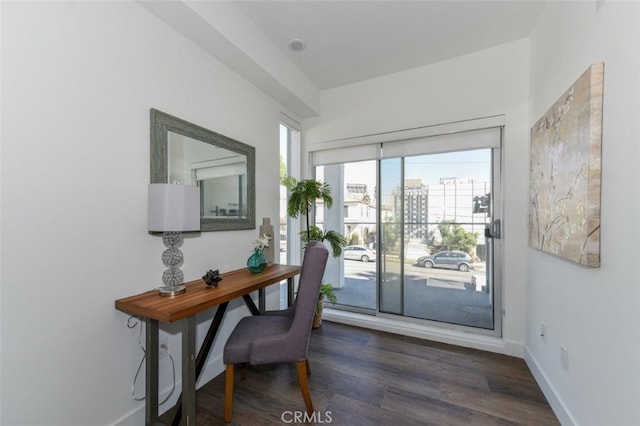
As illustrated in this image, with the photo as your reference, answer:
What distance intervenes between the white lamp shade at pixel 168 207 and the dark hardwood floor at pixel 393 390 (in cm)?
122

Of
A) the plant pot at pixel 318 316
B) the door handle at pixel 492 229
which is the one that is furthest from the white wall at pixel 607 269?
the plant pot at pixel 318 316

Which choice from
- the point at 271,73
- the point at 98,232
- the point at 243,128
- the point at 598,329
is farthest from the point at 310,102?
the point at 598,329

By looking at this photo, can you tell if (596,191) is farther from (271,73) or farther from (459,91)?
(271,73)

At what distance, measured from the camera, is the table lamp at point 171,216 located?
4.67ft

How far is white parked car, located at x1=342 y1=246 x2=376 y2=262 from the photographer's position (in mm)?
3139

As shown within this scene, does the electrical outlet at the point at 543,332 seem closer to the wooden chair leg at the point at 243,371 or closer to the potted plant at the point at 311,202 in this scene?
the potted plant at the point at 311,202

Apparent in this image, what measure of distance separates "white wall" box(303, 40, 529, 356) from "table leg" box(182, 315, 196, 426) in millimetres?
2251

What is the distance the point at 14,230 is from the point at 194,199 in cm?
72

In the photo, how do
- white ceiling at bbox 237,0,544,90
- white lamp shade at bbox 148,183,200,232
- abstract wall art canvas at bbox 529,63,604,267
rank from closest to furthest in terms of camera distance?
abstract wall art canvas at bbox 529,63,604,267
white lamp shade at bbox 148,183,200,232
white ceiling at bbox 237,0,544,90

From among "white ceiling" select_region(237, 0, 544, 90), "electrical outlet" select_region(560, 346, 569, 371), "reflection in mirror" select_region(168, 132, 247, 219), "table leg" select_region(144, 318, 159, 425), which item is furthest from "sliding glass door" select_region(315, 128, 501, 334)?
"table leg" select_region(144, 318, 159, 425)

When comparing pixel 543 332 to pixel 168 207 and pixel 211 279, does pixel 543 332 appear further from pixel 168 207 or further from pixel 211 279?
pixel 168 207

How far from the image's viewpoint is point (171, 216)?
1430 millimetres

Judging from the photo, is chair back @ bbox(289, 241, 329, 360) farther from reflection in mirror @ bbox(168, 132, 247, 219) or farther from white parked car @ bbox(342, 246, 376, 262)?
white parked car @ bbox(342, 246, 376, 262)

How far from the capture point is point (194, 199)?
1.54m
